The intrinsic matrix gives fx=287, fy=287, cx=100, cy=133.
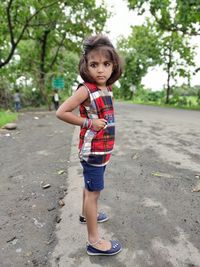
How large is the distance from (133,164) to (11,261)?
2785 mm

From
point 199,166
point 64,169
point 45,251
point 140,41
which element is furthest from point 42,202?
point 140,41

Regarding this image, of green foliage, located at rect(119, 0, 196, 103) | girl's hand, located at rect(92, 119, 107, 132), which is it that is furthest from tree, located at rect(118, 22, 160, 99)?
girl's hand, located at rect(92, 119, 107, 132)

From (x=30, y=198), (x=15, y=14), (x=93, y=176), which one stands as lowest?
(x=30, y=198)

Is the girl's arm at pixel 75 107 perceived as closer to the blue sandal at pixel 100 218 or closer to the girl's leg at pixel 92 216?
the girl's leg at pixel 92 216

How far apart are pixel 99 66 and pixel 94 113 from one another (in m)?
0.37

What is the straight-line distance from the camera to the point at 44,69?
23.7 m

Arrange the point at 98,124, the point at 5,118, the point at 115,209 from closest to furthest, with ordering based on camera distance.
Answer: the point at 98,124 < the point at 115,209 < the point at 5,118

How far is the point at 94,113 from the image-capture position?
7.44 ft

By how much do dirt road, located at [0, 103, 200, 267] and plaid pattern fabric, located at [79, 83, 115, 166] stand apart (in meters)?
0.82

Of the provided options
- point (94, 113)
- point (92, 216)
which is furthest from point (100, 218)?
point (94, 113)

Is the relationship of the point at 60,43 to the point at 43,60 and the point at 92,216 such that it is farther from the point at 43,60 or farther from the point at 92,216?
the point at 92,216

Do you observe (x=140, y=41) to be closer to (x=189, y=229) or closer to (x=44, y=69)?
(x=44, y=69)

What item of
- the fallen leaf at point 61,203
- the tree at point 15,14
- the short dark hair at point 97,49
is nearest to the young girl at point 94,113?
the short dark hair at point 97,49

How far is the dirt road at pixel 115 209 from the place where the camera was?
2371mm
